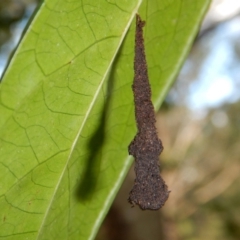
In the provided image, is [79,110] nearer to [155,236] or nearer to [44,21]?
[44,21]

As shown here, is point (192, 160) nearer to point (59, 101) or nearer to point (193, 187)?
point (193, 187)

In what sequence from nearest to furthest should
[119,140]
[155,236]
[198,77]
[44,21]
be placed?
[44,21]
[119,140]
[155,236]
[198,77]

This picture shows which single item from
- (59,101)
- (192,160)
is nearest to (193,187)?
(192,160)

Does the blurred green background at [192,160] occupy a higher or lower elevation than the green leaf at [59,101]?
lower

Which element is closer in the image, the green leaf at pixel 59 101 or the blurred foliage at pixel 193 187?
the green leaf at pixel 59 101

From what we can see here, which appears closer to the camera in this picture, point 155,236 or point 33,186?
point 33,186

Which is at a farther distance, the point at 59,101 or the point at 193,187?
the point at 193,187

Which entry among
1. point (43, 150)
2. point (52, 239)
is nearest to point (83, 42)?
point (43, 150)

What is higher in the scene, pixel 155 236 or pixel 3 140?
pixel 3 140
